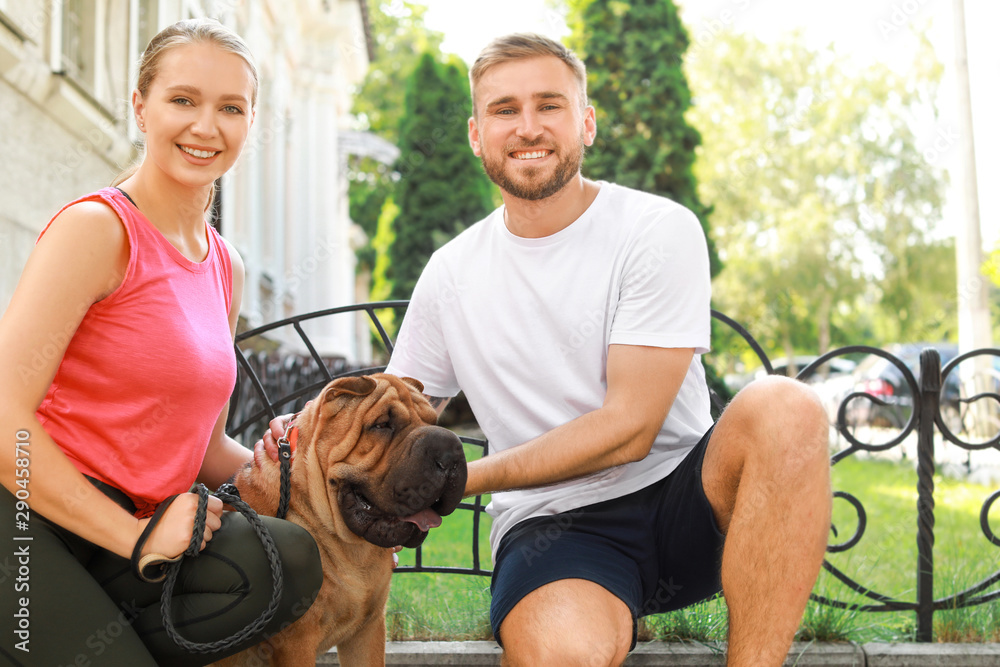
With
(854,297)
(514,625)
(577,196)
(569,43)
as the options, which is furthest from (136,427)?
(854,297)

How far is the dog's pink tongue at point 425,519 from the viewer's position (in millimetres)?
2107

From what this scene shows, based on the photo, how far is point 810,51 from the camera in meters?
25.2

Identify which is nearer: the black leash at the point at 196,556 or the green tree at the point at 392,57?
the black leash at the point at 196,556

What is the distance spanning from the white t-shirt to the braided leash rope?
2.50ft

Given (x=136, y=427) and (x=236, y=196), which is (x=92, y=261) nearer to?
(x=136, y=427)

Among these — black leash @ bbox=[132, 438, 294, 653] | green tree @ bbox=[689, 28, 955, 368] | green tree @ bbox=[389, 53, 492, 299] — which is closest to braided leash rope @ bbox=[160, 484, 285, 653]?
black leash @ bbox=[132, 438, 294, 653]

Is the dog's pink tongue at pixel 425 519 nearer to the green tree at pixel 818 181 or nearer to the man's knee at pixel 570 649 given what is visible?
the man's knee at pixel 570 649

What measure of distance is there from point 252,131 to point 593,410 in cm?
675

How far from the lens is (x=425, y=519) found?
212 cm

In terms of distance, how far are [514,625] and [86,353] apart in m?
1.23

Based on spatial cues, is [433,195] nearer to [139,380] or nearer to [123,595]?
[139,380]

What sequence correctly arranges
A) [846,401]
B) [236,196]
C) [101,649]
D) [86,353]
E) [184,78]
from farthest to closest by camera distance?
[236,196] → [846,401] → [184,78] → [86,353] → [101,649]

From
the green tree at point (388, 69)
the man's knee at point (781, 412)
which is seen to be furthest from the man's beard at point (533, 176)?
the green tree at point (388, 69)

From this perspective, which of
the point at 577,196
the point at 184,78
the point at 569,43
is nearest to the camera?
the point at 184,78
